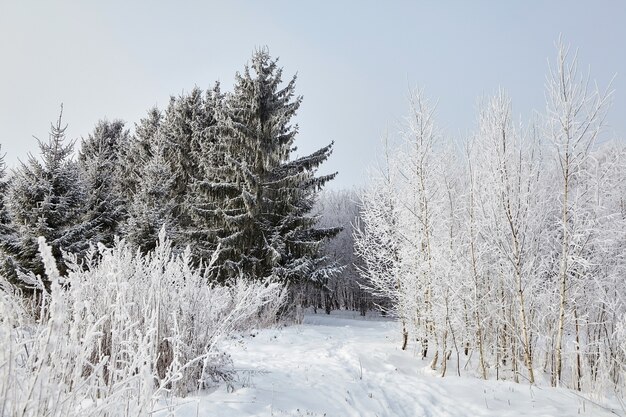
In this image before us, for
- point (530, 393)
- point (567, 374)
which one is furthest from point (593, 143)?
point (567, 374)

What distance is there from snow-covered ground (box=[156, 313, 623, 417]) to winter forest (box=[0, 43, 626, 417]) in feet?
0.92

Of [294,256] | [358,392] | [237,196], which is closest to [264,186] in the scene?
[237,196]

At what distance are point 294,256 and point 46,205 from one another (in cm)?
960

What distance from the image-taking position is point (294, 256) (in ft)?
56.3

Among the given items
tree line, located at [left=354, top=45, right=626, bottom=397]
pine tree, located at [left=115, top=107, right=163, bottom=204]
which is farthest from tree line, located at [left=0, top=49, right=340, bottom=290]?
tree line, located at [left=354, top=45, right=626, bottom=397]

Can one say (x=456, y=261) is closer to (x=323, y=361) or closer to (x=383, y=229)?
(x=383, y=229)

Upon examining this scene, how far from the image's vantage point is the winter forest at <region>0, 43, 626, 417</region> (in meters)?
2.43

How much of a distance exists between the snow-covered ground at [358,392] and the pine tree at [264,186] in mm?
8579

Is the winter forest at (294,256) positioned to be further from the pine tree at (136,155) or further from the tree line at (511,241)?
the pine tree at (136,155)

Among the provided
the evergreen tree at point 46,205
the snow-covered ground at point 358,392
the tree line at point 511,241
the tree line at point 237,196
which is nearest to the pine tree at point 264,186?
the tree line at point 237,196

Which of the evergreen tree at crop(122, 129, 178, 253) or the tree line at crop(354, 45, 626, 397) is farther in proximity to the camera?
the evergreen tree at crop(122, 129, 178, 253)

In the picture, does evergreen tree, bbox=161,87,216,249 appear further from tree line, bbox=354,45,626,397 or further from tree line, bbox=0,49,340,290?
tree line, bbox=354,45,626,397

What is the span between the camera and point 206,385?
431 cm

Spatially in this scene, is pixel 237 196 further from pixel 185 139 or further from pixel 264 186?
pixel 185 139
